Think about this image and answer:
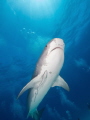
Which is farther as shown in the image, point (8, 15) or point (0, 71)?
point (0, 71)

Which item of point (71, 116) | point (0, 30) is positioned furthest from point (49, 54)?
point (71, 116)

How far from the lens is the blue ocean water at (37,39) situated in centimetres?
1320

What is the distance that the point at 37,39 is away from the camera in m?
16.9

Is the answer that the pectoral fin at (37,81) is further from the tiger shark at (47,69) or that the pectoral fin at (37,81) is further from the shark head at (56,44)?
the shark head at (56,44)

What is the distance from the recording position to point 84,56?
26.6m

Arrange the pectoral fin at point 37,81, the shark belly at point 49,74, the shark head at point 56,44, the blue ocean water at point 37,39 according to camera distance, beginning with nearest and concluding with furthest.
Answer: the shark head at point 56,44 → the shark belly at point 49,74 → the pectoral fin at point 37,81 → the blue ocean water at point 37,39

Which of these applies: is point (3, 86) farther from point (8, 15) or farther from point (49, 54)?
point (49, 54)

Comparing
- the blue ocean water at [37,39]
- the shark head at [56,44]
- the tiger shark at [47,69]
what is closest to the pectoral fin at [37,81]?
the tiger shark at [47,69]

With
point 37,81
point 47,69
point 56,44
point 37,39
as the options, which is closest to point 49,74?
point 47,69

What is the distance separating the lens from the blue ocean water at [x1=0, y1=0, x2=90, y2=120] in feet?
43.3

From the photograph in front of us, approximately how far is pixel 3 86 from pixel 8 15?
53.6 feet

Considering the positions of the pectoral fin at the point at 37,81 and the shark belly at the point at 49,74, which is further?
the pectoral fin at the point at 37,81

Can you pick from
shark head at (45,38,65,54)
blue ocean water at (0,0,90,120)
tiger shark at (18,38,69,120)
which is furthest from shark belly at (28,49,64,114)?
blue ocean water at (0,0,90,120)

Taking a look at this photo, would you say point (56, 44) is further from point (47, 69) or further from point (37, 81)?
point (37, 81)
